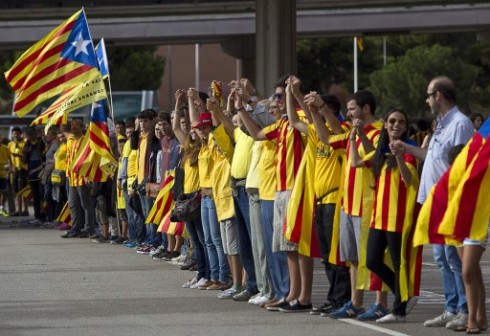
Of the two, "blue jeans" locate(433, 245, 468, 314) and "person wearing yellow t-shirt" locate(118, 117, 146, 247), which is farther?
"person wearing yellow t-shirt" locate(118, 117, 146, 247)

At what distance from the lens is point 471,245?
11.1 m

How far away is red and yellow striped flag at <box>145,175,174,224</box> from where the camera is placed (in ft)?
64.8

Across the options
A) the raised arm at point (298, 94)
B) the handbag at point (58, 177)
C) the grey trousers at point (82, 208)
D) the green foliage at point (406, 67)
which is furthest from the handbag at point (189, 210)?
the green foliage at point (406, 67)

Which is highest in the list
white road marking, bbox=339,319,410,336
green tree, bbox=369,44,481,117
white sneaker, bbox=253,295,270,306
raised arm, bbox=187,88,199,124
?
green tree, bbox=369,44,481,117

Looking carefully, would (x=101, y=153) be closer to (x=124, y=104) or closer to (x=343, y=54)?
(x=124, y=104)

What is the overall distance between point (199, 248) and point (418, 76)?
54.2 meters

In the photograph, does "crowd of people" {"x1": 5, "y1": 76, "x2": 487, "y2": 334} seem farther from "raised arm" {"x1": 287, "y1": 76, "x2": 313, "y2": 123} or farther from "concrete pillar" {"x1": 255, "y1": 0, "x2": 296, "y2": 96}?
"concrete pillar" {"x1": 255, "y1": 0, "x2": 296, "y2": 96}

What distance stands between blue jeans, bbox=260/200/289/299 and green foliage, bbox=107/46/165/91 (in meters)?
60.7

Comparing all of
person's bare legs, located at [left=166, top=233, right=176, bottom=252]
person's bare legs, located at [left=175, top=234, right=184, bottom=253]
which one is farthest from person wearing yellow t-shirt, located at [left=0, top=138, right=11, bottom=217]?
person's bare legs, located at [left=175, top=234, right=184, bottom=253]

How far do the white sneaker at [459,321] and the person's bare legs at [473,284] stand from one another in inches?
11.0

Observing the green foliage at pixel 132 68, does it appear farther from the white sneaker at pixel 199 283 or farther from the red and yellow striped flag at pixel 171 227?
the white sneaker at pixel 199 283

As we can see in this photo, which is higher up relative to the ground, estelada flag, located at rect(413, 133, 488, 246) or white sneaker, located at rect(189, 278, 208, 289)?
estelada flag, located at rect(413, 133, 488, 246)

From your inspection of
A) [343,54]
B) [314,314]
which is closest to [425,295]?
[314,314]

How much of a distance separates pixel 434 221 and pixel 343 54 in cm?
6394
